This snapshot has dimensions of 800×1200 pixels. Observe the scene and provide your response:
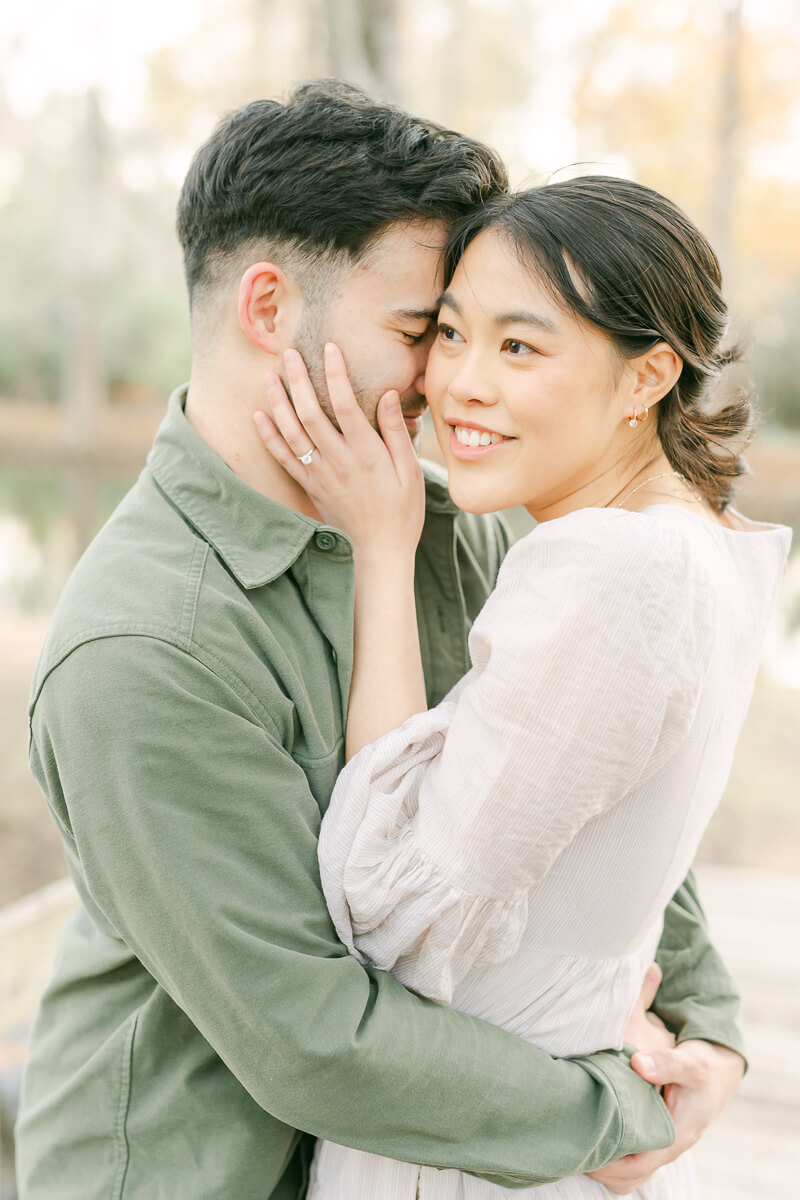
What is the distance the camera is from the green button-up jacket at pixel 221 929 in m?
1.21

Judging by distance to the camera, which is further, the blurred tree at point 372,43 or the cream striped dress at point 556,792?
the blurred tree at point 372,43

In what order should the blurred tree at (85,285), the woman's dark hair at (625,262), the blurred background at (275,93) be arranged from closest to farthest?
the woman's dark hair at (625,262), the blurred background at (275,93), the blurred tree at (85,285)

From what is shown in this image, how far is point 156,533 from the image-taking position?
1.42 meters

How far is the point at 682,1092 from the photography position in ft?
5.00

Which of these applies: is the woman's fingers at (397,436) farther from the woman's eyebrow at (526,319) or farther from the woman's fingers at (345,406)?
the woman's eyebrow at (526,319)

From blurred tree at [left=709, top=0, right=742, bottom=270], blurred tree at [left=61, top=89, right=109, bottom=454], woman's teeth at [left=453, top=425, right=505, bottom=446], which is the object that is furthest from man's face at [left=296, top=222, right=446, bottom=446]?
blurred tree at [left=61, top=89, right=109, bottom=454]

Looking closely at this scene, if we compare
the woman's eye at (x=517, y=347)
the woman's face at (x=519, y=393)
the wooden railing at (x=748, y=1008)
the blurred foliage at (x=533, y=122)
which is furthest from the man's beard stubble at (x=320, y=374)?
the blurred foliage at (x=533, y=122)

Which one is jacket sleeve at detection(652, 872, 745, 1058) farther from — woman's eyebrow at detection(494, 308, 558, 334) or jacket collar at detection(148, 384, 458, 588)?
woman's eyebrow at detection(494, 308, 558, 334)

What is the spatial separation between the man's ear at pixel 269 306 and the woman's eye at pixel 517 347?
34 cm

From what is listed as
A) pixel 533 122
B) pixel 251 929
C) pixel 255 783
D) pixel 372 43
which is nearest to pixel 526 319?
pixel 255 783

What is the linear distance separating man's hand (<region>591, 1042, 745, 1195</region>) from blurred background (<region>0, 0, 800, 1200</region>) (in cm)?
82

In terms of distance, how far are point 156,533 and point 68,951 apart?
0.66 metres

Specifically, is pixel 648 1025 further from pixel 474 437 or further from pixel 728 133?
pixel 728 133

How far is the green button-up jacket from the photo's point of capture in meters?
1.21
